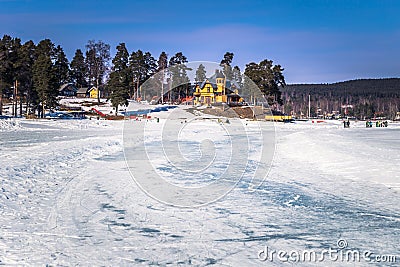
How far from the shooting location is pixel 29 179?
9.31 m

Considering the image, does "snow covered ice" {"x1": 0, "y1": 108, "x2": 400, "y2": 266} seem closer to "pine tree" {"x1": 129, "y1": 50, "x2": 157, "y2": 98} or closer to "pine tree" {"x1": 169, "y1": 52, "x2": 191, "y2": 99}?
"pine tree" {"x1": 169, "y1": 52, "x2": 191, "y2": 99}

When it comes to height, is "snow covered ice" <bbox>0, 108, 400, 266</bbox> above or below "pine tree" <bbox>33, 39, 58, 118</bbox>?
below

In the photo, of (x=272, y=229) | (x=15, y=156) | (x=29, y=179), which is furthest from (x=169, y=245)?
(x=15, y=156)

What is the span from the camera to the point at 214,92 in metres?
66.9

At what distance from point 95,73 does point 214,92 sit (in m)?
27.7

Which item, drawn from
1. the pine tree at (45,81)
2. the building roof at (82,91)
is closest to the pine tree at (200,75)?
the pine tree at (45,81)

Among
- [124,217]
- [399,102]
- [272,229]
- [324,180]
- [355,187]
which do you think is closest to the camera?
[272,229]

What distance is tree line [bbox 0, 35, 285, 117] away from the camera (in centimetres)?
4703

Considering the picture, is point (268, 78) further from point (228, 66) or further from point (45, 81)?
point (45, 81)

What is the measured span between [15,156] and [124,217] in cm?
822

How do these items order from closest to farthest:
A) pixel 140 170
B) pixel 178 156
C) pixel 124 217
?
pixel 124 217, pixel 140 170, pixel 178 156

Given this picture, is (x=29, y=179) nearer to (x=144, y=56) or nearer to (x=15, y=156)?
(x=15, y=156)

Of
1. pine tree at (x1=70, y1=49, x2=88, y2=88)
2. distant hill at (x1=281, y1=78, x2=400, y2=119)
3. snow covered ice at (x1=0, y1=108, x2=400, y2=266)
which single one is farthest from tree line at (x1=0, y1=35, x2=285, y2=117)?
distant hill at (x1=281, y1=78, x2=400, y2=119)

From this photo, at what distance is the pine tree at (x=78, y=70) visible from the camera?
3255 inches
